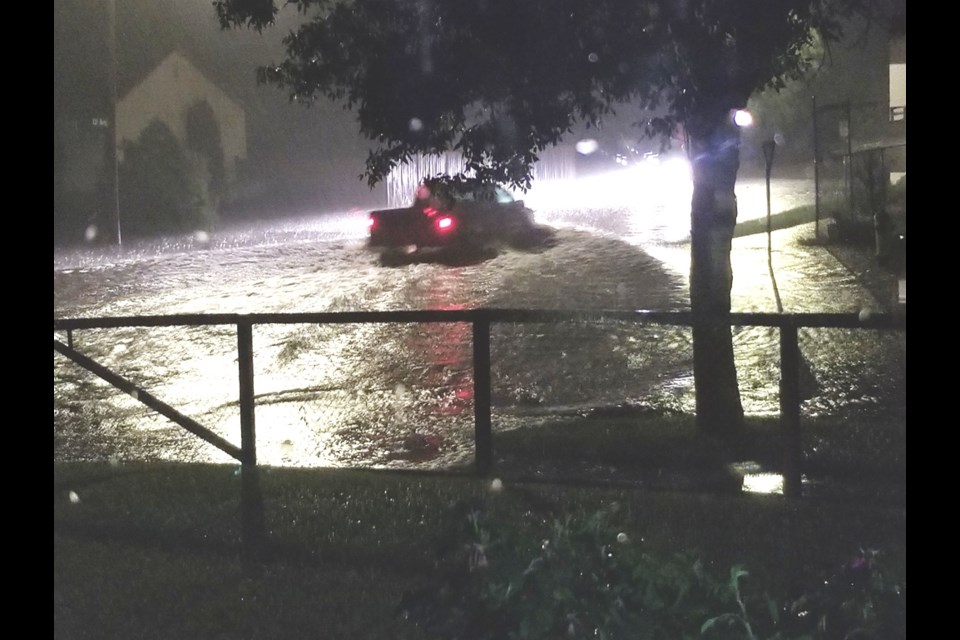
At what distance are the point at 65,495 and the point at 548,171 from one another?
1184 inches

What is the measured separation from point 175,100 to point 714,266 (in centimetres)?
3637

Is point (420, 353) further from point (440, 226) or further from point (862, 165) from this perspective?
point (862, 165)

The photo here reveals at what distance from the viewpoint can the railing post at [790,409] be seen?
681cm

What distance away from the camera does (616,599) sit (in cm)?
461

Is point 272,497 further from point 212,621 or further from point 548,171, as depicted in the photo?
point 548,171

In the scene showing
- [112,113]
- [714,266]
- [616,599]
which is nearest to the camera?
[616,599]

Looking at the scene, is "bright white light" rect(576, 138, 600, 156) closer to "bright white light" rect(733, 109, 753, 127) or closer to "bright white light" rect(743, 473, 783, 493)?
"bright white light" rect(733, 109, 753, 127)

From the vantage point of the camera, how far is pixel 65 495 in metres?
7.73

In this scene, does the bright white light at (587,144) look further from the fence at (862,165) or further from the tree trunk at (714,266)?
the tree trunk at (714,266)

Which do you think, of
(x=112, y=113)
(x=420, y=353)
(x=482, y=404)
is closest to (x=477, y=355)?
(x=482, y=404)

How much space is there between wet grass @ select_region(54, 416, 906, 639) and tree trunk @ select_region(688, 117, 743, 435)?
293 millimetres

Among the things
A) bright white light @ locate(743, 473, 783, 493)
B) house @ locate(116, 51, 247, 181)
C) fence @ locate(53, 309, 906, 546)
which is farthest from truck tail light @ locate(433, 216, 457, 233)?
house @ locate(116, 51, 247, 181)

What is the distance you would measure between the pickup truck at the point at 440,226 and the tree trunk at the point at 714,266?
12.8 meters

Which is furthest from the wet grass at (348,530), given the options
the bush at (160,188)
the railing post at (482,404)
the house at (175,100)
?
the house at (175,100)
